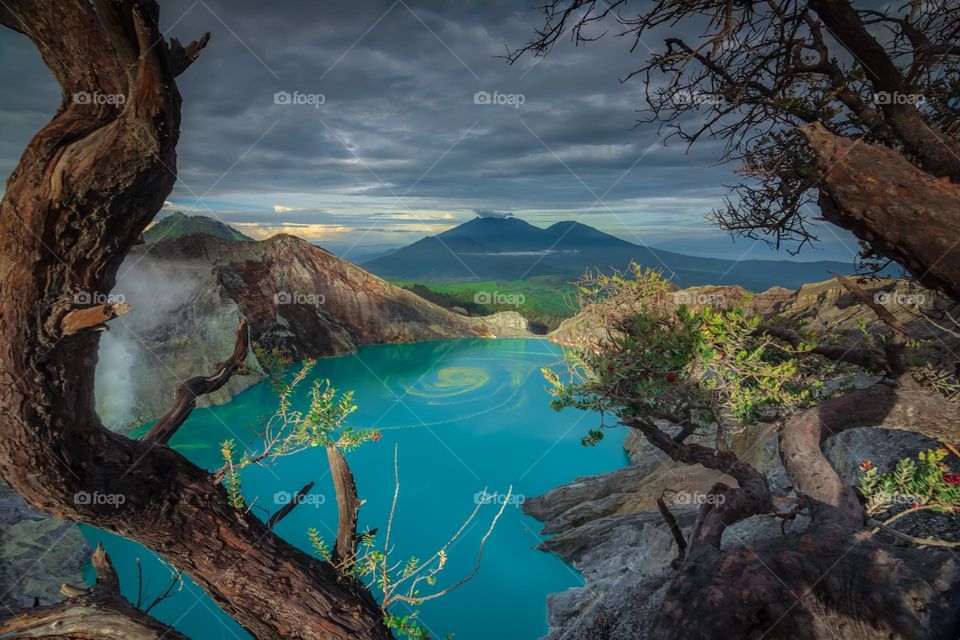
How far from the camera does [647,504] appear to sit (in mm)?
11055

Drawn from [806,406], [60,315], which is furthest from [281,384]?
[806,406]

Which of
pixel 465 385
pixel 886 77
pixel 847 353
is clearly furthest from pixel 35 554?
pixel 465 385

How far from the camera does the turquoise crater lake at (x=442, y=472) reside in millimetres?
10188

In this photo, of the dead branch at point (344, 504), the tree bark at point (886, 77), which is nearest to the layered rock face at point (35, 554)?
the dead branch at point (344, 504)

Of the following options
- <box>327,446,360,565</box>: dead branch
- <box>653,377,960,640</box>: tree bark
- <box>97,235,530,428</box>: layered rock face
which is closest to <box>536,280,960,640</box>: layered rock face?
<box>653,377,960,640</box>: tree bark

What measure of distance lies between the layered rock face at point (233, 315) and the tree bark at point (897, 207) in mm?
13762

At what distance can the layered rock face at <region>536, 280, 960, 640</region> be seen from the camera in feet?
17.8

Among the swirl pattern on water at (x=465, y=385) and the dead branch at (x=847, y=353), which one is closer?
the dead branch at (x=847, y=353)

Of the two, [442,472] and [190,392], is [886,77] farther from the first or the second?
[442,472]

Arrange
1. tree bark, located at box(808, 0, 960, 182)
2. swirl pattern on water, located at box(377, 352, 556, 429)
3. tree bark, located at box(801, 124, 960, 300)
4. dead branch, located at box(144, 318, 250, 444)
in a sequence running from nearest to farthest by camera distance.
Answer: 1. tree bark, located at box(801, 124, 960, 300)
2. dead branch, located at box(144, 318, 250, 444)
3. tree bark, located at box(808, 0, 960, 182)
4. swirl pattern on water, located at box(377, 352, 556, 429)

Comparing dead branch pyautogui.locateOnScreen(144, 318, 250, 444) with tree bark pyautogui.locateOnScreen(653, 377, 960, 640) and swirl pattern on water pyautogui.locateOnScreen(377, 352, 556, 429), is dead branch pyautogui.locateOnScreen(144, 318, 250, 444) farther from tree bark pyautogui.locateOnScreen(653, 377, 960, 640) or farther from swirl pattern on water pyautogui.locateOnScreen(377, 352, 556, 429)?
swirl pattern on water pyautogui.locateOnScreen(377, 352, 556, 429)

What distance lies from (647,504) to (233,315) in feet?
71.2

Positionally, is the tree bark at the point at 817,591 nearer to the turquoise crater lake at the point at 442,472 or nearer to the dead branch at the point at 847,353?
the dead branch at the point at 847,353

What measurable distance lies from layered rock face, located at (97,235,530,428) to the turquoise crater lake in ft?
7.75
